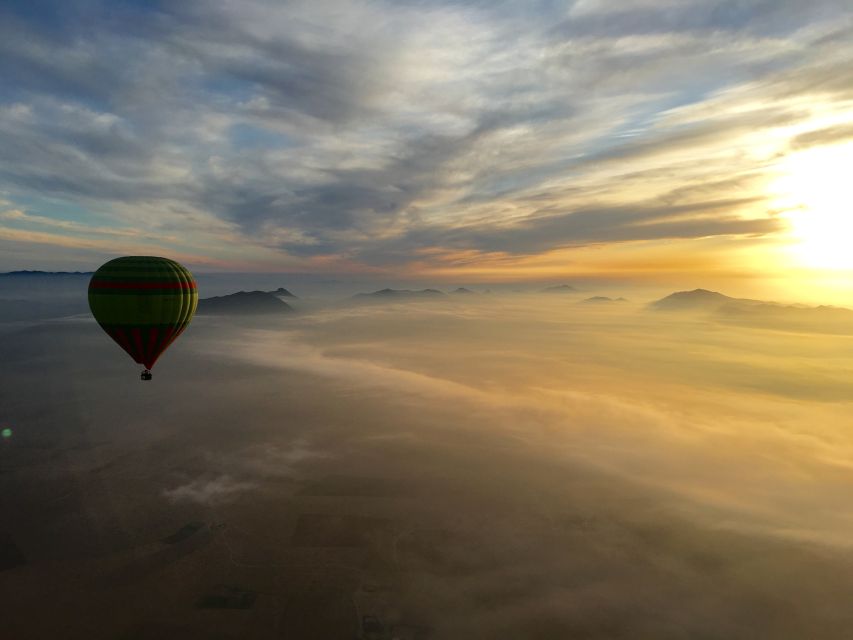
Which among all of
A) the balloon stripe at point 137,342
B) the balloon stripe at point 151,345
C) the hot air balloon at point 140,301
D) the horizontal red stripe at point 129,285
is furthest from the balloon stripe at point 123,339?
the horizontal red stripe at point 129,285

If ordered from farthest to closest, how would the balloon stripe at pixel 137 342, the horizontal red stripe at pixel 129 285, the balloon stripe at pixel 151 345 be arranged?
1. the balloon stripe at pixel 151 345
2. the balloon stripe at pixel 137 342
3. the horizontal red stripe at pixel 129 285

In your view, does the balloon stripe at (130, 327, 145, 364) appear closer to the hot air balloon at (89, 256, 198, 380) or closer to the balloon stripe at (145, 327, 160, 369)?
the hot air balloon at (89, 256, 198, 380)

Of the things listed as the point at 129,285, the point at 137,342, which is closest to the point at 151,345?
the point at 137,342

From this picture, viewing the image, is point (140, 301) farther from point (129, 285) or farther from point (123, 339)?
point (123, 339)

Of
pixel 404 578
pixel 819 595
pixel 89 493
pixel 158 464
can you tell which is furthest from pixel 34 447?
pixel 819 595

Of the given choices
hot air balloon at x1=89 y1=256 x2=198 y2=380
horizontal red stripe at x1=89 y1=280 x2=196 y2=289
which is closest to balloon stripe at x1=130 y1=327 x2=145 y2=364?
hot air balloon at x1=89 y1=256 x2=198 y2=380

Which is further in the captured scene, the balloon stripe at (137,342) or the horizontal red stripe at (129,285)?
the balloon stripe at (137,342)

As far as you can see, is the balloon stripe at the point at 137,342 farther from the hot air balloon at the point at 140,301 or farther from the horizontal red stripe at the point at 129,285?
the horizontal red stripe at the point at 129,285

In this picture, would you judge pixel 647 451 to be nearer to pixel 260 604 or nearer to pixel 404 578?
pixel 404 578
